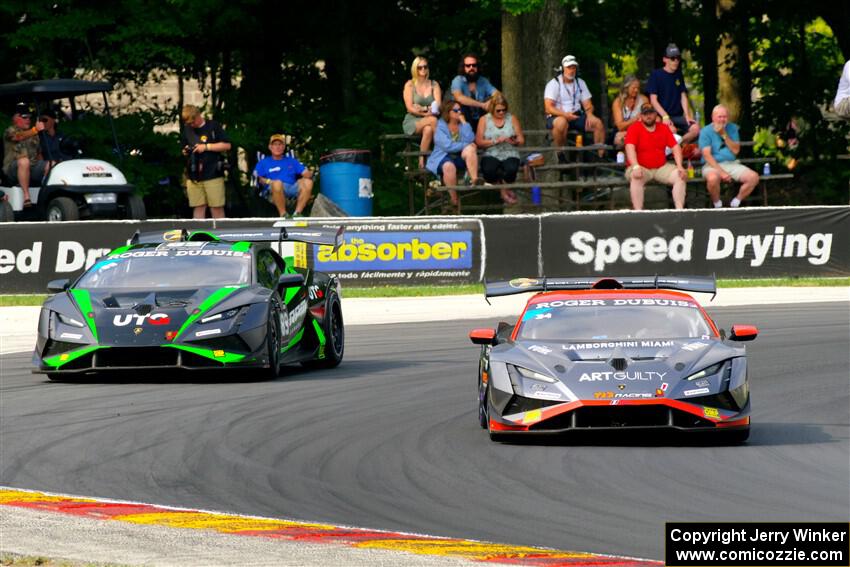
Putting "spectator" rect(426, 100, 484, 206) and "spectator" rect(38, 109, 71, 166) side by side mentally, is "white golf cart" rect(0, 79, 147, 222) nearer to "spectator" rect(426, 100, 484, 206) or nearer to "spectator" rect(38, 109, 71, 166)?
"spectator" rect(38, 109, 71, 166)

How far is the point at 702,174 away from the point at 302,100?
12.0 meters

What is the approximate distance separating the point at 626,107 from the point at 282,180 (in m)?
5.51

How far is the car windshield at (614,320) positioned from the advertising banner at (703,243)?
482 inches

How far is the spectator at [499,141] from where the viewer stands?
85.6 ft

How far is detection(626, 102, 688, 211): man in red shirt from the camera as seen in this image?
2539cm

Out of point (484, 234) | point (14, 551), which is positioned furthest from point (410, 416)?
point (484, 234)

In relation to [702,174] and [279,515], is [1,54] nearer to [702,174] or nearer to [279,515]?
[702,174]

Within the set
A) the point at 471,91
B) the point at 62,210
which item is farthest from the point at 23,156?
the point at 471,91

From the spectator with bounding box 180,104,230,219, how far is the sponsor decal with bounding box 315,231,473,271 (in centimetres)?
301

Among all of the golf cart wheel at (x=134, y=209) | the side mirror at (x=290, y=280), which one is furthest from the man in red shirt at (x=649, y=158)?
the side mirror at (x=290, y=280)

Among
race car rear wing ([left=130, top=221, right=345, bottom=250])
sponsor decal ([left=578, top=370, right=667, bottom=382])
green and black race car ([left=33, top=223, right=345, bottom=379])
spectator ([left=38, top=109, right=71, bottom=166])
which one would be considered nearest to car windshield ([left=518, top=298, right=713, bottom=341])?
sponsor decal ([left=578, top=370, right=667, bottom=382])

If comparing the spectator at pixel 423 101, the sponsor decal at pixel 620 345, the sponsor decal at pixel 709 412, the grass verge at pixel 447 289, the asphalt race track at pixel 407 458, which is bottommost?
the grass verge at pixel 447 289

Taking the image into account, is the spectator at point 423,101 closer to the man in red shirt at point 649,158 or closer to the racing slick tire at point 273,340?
the man in red shirt at point 649,158

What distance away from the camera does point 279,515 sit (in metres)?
8.76
